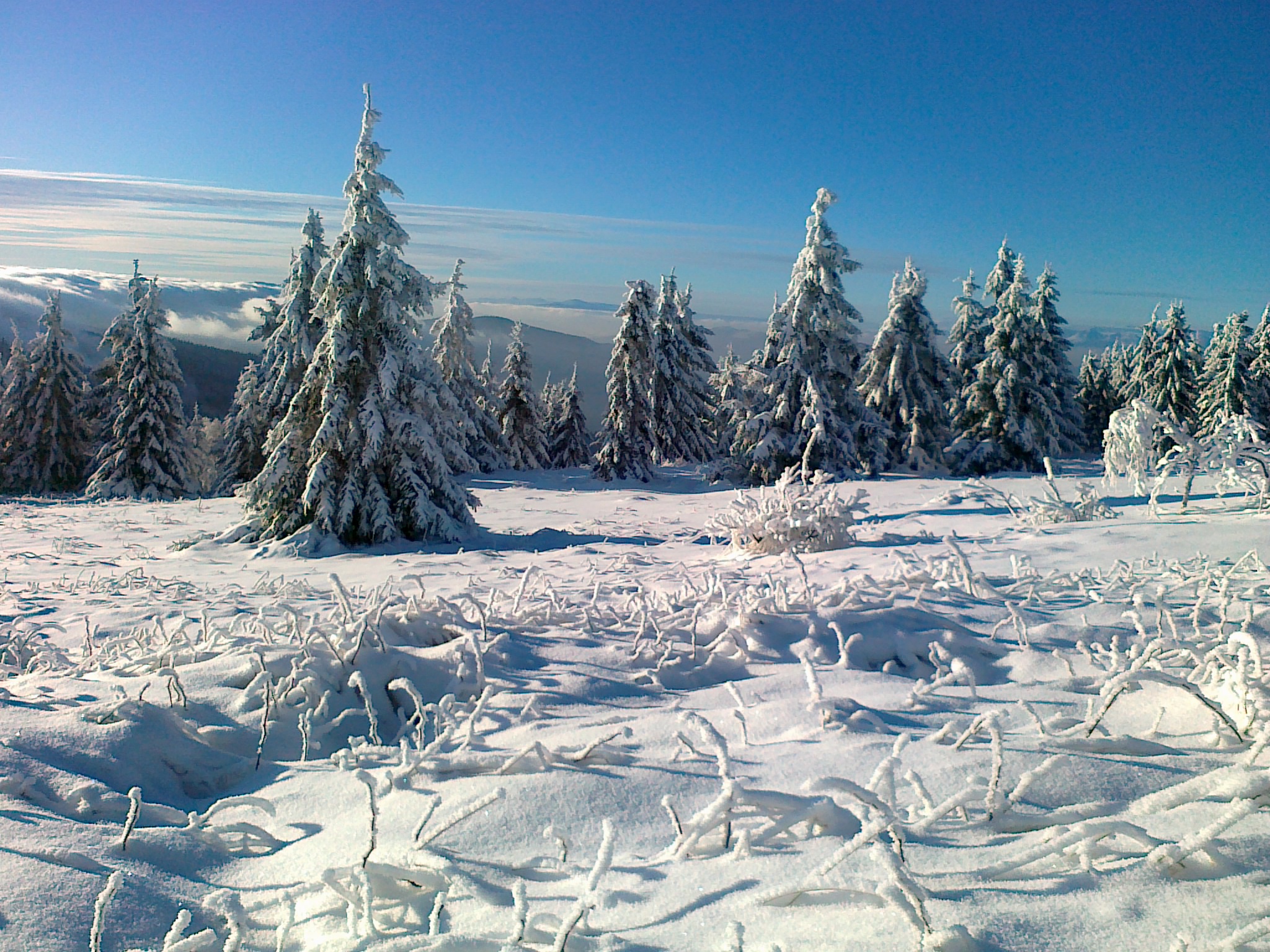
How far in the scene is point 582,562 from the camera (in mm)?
7770

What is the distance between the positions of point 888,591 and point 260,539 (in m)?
11.0

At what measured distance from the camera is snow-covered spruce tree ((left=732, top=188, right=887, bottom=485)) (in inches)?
854

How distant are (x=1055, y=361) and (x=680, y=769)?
38.4 metres

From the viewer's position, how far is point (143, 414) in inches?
1113

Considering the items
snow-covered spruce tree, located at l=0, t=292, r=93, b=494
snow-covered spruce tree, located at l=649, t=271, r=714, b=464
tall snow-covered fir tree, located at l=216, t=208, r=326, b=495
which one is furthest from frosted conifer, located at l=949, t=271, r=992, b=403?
snow-covered spruce tree, located at l=0, t=292, r=93, b=494

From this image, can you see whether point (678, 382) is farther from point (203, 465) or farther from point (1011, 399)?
point (203, 465)

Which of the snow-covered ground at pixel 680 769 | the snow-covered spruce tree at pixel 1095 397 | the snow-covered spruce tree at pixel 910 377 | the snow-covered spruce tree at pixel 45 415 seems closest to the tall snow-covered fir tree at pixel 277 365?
the snow-covered spruce tree at pixel 45 415

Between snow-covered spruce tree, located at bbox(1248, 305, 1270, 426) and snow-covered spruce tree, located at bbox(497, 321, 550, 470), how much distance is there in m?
36.6

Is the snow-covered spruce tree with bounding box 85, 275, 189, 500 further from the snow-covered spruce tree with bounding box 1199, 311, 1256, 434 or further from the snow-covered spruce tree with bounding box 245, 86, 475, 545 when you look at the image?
the snow-covered spruce tree with bounding box 1199, 311, 1256, 434

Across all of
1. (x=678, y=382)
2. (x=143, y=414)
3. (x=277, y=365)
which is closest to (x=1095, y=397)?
(x=678, y=382)

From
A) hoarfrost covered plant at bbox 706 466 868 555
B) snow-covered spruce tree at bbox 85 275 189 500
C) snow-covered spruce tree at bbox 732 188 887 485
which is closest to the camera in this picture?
hoarfrost covered plant at bbox 706 466 868 555

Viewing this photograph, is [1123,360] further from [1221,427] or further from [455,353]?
[1221,427]

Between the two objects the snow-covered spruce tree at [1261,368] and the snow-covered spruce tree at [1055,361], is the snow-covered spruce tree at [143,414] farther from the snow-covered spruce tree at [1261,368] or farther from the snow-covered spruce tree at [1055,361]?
the snow-covered spruce tree at [1261,368]

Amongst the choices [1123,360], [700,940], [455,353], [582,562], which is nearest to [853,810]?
[700,940]
